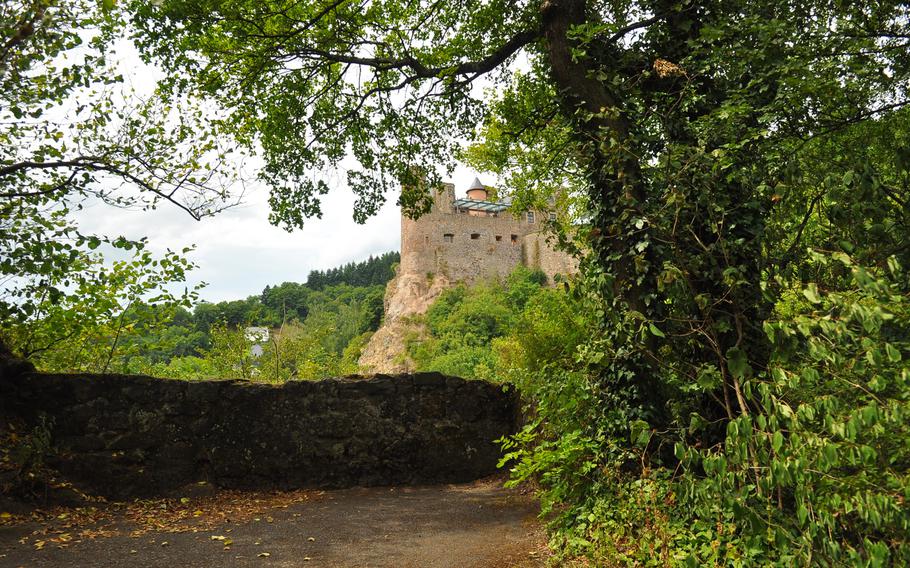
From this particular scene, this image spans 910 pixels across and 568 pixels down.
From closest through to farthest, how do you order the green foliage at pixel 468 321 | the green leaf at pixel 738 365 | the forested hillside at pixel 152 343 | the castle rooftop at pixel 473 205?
the green leaf at pixel 738 365 → the forested hillside at pixel 152 343 → the green foliage at pixel 468 321 → the castle rooftop at pixel 473 205

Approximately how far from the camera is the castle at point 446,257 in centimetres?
4225

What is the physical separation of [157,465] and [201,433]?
0.53 meters

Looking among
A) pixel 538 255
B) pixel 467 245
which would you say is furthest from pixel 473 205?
pixel 538 255

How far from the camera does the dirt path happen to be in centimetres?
435

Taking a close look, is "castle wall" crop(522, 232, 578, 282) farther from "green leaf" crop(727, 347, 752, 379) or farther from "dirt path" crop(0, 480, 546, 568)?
"green leaf" crop(727, 347, 752, 379)

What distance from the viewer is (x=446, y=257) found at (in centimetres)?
4369

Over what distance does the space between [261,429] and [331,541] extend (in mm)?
2526

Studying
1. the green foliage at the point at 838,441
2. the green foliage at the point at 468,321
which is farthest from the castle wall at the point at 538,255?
the green foliage at the point at 838,441

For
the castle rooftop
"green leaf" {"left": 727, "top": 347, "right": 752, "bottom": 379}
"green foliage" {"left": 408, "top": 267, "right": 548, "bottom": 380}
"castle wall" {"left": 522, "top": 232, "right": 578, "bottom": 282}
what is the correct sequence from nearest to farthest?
"green leaf" {"left": 727, "top": 347, "right": 752, "bottom": 379}
"green foliage" {"left": 408, "top": 267, "right": 548, "bottom": 380}
"castle wall" {"left": 522, "top": 232, "right": 578, "bottom": 282}
the castle rooftop

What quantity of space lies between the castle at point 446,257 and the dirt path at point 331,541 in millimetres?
34660

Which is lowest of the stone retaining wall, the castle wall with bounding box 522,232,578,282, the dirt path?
the dirt path

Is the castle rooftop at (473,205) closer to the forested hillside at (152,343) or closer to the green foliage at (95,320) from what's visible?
the forested hillside at (152,343)

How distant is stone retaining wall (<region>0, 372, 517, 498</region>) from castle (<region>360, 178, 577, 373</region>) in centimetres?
3290

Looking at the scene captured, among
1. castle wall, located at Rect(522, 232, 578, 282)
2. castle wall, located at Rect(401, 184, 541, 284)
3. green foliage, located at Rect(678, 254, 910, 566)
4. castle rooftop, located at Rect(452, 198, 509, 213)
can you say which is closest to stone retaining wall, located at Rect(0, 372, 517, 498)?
green foliage, located at Rect(678, 254, 910, 566)
